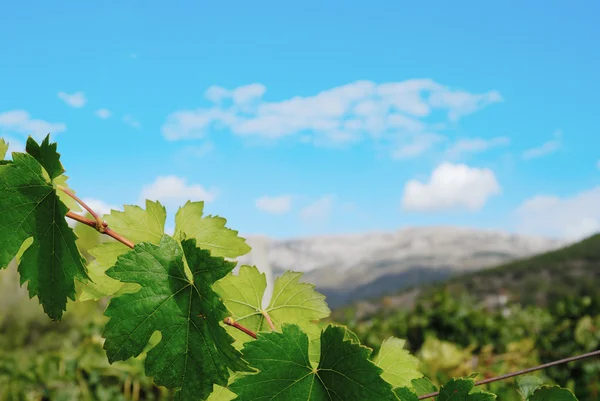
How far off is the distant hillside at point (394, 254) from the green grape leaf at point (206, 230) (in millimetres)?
21365

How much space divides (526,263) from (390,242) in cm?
1821

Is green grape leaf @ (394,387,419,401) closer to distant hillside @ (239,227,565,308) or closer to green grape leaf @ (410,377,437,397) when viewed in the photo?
green grape leaf @ (410,377,437,397)

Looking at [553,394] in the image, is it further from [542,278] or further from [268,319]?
[542,278]

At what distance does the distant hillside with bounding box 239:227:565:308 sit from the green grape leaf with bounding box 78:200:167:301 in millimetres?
Answer: 21386

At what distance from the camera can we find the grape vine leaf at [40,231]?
2.12ft

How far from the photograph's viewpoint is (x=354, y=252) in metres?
33.4

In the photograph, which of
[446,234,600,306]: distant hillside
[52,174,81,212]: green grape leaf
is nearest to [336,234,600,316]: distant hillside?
[446,234,600,306]: distant hillside

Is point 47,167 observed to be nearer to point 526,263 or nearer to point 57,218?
point 57,218

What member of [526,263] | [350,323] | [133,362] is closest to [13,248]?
[133,362]

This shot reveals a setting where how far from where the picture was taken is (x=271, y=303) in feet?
2.52

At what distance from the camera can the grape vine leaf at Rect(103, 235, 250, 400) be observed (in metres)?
0.58

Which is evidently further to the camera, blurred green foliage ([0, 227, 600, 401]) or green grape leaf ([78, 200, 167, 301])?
blurred green foliage ([0, 227, 600, 401])

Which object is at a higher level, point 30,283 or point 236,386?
point 30,283

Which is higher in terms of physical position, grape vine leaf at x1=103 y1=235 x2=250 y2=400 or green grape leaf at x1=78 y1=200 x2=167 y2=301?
green grape leaf at x1=78 y1=200 x2=167 y2=301
